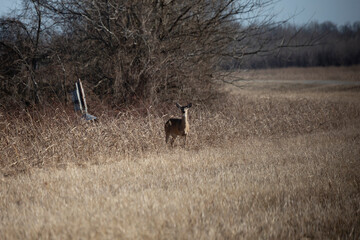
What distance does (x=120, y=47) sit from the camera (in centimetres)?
1273

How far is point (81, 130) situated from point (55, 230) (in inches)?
178

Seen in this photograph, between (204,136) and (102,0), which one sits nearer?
(204,136)

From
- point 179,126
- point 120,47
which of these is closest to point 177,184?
point 179,126

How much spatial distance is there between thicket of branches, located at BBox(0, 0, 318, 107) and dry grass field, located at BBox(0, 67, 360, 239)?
10.9ft

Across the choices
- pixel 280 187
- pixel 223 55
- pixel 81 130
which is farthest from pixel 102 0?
pixel 280 187

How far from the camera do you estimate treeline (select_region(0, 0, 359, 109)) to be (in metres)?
12.4

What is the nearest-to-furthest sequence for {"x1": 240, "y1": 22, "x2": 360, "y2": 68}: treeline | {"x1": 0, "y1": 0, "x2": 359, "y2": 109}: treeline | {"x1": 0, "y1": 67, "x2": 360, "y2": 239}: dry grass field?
{"x1": 0, "y1": 67, "x2": 360, "y2": 239}: dry grass field, {"x1": 0, "y1": 0, "x2": 359, "y2": 109}: treeline, {"x1": 240, "y1": 22, "x2": 360, "y2": 68}: treeline

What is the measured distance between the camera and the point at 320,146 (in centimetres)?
816

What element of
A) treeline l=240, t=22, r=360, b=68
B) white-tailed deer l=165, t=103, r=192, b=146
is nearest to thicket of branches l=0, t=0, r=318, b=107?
white-tailed deer l=165, t=103, r=192, b=146

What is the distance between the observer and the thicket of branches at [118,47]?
487 inches

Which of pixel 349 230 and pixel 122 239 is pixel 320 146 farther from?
pixel 122 239

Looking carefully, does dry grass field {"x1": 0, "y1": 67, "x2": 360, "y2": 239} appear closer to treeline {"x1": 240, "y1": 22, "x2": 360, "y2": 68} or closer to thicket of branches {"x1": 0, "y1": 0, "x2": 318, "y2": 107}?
thicket of branches {"x1": 0, "y1": 0, "x2": 318, "y2": 107}

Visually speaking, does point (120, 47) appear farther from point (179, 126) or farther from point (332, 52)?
point (332, 52)

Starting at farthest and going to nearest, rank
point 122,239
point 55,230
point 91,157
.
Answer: point 91,157, point 55,230, point 122,239
